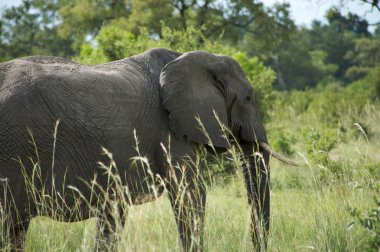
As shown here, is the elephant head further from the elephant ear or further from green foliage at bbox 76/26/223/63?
green foliage at bbox 76/26/223/63

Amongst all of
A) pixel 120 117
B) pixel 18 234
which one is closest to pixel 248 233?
pixel 120 117

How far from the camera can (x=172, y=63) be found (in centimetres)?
520

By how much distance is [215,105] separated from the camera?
208 inches

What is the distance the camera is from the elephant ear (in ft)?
16.6

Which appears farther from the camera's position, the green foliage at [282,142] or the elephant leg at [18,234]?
the green foliage at [282,142]

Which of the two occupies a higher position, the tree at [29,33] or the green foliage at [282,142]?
the tree at [29,33]

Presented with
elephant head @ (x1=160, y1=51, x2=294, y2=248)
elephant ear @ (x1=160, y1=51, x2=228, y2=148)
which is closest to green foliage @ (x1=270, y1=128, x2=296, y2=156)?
elephant head @ (x1=160, y1=51, x2=294, y2=248)

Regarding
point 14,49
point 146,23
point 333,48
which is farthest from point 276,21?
point 333,48

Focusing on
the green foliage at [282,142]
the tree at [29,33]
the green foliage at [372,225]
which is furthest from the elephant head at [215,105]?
the tree at [29,33]

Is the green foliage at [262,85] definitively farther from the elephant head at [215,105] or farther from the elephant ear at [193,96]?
the elephant ear at [193,96]

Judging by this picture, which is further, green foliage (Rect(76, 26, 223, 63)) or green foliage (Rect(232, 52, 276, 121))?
green foliage (Rect(232, 52, 276, 121))

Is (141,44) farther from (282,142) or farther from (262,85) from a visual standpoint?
(282,142)

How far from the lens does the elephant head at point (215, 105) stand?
507cm

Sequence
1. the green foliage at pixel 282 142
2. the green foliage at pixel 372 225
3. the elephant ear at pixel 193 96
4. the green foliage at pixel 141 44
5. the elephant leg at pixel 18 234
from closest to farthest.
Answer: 1. the green foliage at pixel 372 225
2. the elephant leg at pixel 18 234
3. the elephant ear at pixel 193 96
4. the green foliage at pixel 141 44
5. the green foliage at pixel 282 142
